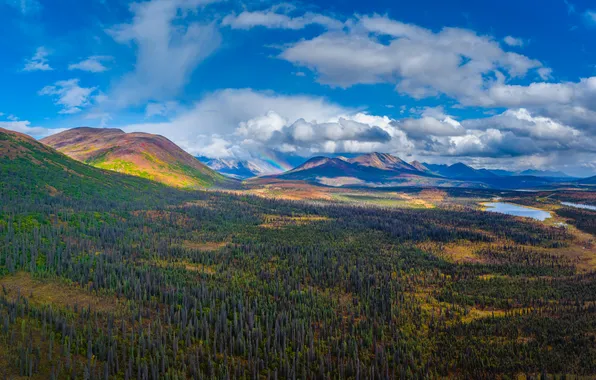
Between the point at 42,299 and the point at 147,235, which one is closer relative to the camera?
the point at 42,299

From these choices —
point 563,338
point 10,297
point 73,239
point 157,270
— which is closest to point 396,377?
point 563,338

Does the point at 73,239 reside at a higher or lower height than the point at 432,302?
higher

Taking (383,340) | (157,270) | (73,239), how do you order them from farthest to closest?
(73,239), (157,270), (383,340)

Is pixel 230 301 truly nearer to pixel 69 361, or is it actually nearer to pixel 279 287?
pixel 279 287

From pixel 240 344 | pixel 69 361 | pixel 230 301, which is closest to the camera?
pixel 69 361

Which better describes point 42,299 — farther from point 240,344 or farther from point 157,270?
point 240,344

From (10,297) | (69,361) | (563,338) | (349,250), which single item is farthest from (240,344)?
(349,250)
